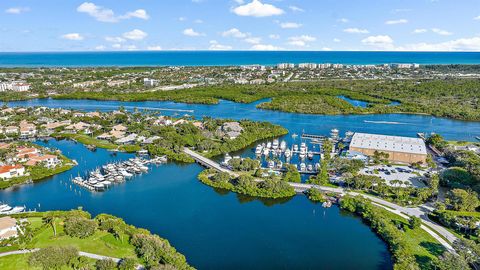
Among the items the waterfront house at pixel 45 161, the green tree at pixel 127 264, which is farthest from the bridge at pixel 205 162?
the green tree at pixel 127 264

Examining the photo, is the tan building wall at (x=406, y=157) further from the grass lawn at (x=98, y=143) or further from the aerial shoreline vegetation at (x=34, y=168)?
the aerial shoreline vegetation at (x=34, y=168)

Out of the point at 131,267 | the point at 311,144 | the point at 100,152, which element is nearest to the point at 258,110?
the point at 311,144

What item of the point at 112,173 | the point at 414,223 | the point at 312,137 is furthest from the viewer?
the point at 312,137

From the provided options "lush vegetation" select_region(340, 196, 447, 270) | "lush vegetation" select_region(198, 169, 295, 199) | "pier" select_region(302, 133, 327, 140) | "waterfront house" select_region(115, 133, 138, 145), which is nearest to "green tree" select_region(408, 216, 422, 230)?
"lush vegetation" select_region(340, 196, 447, 270)

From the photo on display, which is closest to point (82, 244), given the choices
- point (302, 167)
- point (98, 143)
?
point (302, 167)

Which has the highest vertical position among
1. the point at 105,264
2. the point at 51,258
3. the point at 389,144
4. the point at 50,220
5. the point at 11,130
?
the point at 389,144

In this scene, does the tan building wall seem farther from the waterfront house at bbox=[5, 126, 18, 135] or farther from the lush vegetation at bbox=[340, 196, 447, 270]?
the waterfront house at bbox=[5, 126, 18, 135]

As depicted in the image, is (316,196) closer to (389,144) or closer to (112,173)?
(389,144)
